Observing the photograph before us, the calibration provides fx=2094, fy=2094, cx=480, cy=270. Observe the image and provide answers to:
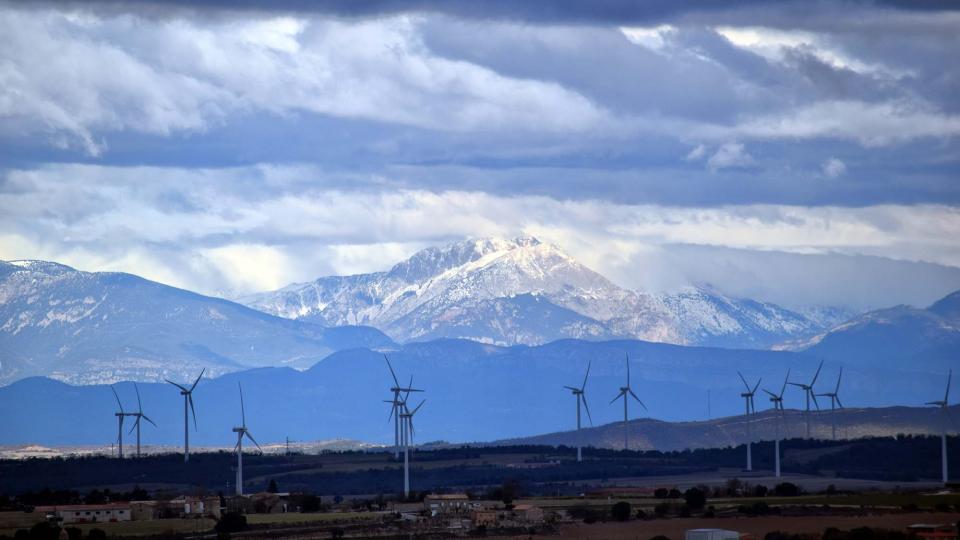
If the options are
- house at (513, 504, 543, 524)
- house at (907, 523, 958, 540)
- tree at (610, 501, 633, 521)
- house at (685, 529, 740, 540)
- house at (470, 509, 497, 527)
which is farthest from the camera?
tree at (610, 501, 633, 521)

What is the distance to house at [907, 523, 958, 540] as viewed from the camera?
6068 inches

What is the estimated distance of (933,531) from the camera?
160 meters

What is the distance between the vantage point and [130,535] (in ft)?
593

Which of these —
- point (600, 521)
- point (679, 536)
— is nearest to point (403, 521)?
point (600, 521)

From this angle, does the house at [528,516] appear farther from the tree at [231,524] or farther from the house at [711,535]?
the house at [711,535]

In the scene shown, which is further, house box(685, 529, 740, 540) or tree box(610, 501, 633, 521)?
tree box(610, 501, 633, 521)

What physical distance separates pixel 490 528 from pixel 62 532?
125 ft

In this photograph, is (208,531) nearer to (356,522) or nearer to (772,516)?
(356,522)

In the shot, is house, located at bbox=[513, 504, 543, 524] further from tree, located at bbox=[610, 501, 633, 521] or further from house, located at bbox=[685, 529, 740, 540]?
house, located at bbox=[685, 529, 740, 540]

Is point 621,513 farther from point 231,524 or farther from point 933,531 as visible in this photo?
point 933,531

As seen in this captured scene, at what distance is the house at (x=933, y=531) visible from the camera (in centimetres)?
15412

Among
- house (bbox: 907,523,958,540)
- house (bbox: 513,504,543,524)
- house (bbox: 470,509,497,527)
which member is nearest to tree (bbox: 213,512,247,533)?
house (bbox: 470,509,497,527)

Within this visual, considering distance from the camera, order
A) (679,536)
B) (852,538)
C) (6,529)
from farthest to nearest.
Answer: (6,529) < (679,536) < (852,538)

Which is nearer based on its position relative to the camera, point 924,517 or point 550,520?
point 924,517
